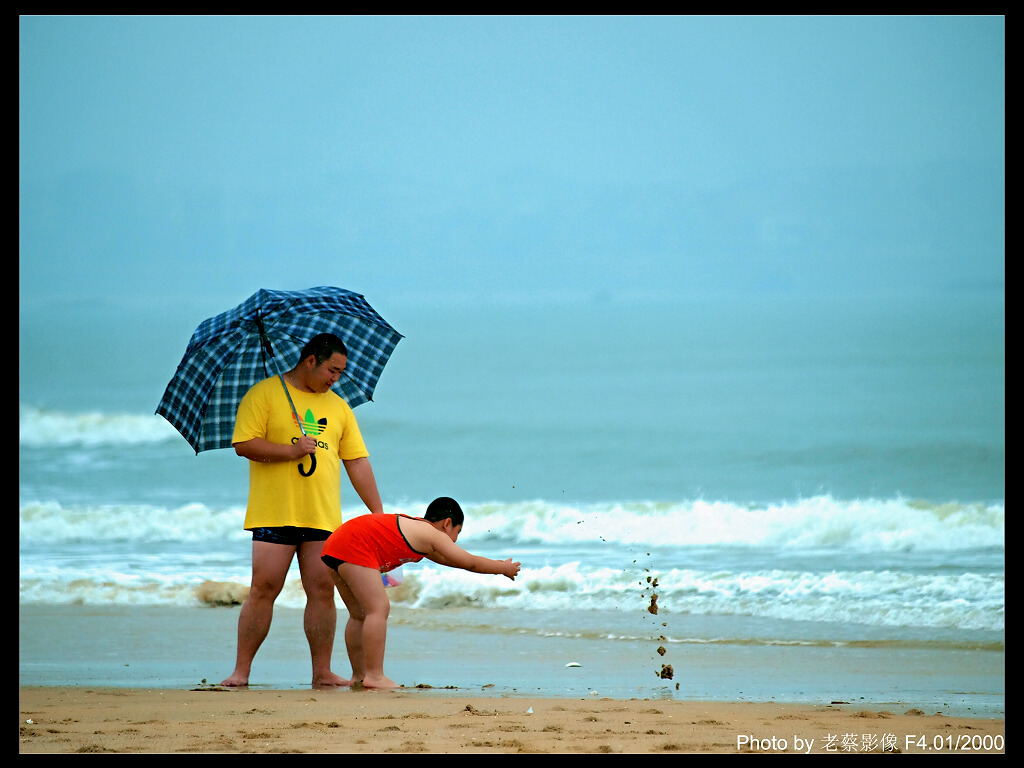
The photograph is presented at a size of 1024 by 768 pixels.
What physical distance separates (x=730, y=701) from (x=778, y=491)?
434 inches

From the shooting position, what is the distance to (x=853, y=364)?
20.6 metres

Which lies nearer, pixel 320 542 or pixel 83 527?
pixel 320 542

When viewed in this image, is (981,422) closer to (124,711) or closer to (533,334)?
A: (533,334)

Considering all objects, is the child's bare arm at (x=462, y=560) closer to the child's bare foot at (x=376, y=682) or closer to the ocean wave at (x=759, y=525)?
the child's bare foot at (x=376, y=682)

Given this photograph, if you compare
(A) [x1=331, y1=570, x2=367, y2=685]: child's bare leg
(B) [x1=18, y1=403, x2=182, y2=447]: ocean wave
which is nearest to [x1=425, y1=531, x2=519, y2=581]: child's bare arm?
(A) [x1=331, y1=570, x2=367, y2=685]: child's bare leg

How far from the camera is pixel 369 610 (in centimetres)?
457

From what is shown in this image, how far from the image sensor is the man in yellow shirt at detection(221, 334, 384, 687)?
4.63m

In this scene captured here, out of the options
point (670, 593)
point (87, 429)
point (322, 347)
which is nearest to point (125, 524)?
point (670, 593)

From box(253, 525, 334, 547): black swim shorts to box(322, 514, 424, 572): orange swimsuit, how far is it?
16 cm

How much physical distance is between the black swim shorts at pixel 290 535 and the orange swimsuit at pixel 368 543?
16 centimetres

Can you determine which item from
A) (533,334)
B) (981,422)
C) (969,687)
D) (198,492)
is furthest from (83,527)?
(981,422)

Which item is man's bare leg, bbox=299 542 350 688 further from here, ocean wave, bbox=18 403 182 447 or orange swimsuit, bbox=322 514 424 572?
ocean wave, bbox=18 403 182 447

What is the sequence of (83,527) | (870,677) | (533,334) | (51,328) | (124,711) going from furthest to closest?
(533,334) < (51,328) < (83,527) < (870,677) < (124,711)

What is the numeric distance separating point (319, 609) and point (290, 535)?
0.34 m
